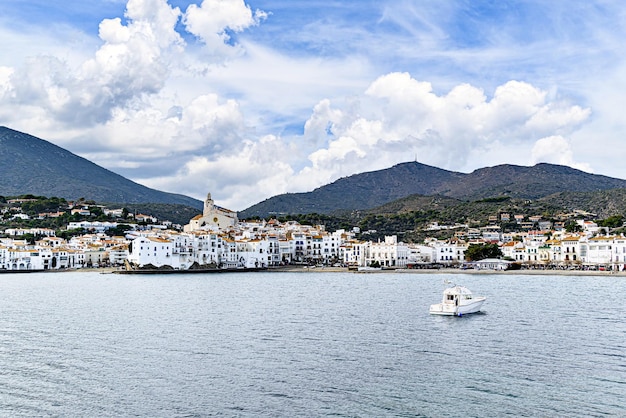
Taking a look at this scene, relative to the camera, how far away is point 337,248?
94.8 m

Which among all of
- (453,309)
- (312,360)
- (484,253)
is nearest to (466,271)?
(484,253)

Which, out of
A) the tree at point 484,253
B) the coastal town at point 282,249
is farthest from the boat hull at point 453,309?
the tree at point 484,253

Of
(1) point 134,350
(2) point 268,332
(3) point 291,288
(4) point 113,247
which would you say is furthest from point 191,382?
(4) point 113,247

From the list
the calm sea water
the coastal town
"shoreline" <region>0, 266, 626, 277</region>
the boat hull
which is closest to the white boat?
the boat hull

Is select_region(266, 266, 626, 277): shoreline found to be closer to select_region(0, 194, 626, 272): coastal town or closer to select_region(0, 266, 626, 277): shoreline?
select_region(0, 266, 626, 277): shoreline

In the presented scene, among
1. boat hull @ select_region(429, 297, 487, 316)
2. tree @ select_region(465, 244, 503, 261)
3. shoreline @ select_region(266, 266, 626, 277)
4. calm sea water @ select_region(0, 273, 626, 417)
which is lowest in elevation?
calm sea water @ select_region(0, 273, 626, 417)

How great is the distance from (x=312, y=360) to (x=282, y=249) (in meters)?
72.8

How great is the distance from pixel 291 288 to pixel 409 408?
34399mm

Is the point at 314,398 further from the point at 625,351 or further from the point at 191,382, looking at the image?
the point at 625,351

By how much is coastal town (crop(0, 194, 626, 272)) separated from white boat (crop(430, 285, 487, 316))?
135 ft

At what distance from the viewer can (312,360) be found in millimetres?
19688

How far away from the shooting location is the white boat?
30219 mm

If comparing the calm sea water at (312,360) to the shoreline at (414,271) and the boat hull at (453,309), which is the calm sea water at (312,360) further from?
the shoreline at (414,271)

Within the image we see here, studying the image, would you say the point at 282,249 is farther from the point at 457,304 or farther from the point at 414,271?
the point at 457,304
